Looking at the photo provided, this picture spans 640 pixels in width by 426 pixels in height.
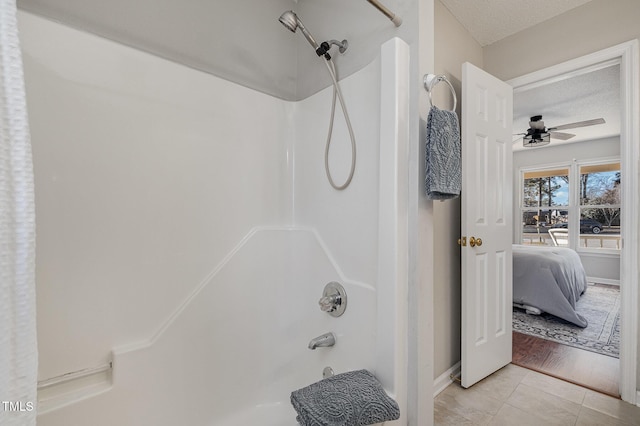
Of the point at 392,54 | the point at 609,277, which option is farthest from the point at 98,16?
the point at 609,277

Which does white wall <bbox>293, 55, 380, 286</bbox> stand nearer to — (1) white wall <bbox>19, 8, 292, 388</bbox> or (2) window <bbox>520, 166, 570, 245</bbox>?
(1) white wall <bbox>19, 8, 292, 388</bbox>

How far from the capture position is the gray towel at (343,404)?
0.84 m

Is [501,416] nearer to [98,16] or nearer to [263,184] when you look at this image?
[263,184]

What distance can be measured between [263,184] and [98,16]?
3.15 ft

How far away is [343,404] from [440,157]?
981mm

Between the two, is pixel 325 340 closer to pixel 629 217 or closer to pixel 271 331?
pixel 271 331

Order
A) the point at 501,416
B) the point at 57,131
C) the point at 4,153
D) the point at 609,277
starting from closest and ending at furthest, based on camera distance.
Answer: the point at 4,153
the point at 57,131
the point at 501,416
the point at 609,277

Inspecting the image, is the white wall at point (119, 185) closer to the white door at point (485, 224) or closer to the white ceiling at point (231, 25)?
the white ceiling at point (231, 25)

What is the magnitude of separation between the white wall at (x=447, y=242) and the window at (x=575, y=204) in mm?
4665

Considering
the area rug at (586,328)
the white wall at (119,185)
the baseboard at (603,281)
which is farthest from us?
the baseboard at (603,281)

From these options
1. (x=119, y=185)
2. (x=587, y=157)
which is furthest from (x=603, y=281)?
(x=119, y=185)

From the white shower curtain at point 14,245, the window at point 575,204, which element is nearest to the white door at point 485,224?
the white shower curtain at point 14,245

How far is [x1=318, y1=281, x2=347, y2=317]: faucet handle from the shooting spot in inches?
49.7

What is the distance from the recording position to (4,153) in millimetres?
509
